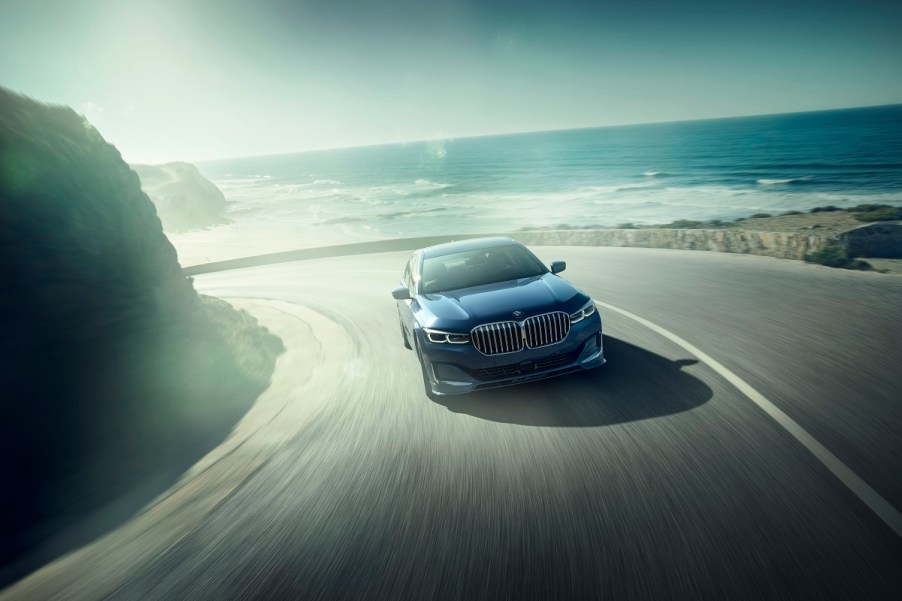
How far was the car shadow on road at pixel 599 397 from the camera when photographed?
503 cm

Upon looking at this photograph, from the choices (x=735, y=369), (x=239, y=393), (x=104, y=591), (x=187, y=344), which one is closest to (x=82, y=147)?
(x=187, y=344)

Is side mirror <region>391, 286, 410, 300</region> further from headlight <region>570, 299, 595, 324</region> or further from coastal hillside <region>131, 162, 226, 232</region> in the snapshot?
coastal hillside <region>131, 162, 226, 232</region>

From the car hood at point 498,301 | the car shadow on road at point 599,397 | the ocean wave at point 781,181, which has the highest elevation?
the car hood at point 498,301

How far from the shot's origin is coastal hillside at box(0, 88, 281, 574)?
5.05 m

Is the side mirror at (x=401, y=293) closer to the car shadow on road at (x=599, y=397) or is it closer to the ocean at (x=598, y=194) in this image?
the car shadow on road at (x=599, y=397)

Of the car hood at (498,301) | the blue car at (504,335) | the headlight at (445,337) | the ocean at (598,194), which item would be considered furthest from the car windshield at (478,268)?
the ocean at (598,194)

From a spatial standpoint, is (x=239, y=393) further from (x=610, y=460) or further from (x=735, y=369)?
(x=735, y=369)

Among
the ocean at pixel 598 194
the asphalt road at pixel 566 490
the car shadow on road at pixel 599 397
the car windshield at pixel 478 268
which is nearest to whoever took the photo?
the asphalt road at pixel 566 490

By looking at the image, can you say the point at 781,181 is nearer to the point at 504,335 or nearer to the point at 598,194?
the point at 598,194

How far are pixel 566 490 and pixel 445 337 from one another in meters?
2.21

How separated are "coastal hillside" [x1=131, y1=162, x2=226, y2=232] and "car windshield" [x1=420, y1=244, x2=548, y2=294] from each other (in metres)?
71.1

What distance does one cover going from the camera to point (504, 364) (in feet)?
17.6

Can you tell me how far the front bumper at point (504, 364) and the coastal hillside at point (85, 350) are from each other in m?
2.57

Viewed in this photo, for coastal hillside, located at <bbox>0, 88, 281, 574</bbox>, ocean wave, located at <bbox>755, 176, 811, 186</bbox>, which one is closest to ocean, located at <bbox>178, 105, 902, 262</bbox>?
ocean wave, located at <bbox>755, 176, 811, 186</bbox>
